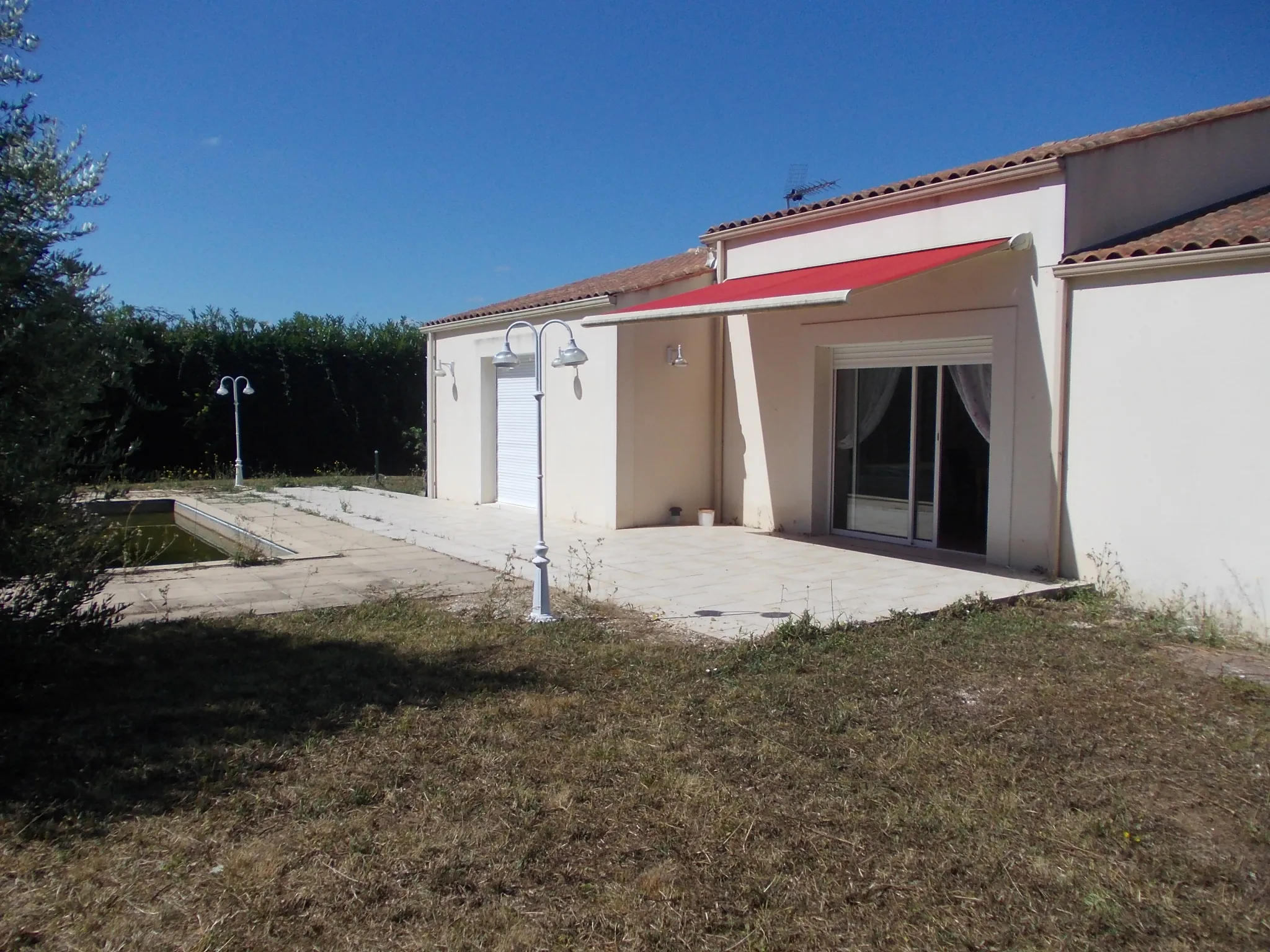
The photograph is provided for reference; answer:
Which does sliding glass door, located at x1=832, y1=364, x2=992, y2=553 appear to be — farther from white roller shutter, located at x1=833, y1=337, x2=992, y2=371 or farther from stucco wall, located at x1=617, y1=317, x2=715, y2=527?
stucco wall, located at x1=617, y1=317, x2=715, y2=527

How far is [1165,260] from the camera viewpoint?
10812 mm

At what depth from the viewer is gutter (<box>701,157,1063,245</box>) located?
41.0ft

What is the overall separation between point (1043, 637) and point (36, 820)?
28.7ft

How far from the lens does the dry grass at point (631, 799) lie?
4555 mm

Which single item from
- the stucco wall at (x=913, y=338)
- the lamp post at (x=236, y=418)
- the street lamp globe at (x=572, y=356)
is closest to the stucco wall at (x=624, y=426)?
the stucco wall at (x=913, y=338)

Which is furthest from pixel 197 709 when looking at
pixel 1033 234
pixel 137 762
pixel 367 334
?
pixel 367 334

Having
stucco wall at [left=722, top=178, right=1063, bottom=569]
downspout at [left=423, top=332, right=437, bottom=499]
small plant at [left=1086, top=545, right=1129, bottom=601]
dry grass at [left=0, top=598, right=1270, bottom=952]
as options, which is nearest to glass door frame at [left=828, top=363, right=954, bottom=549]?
stucco wall at [left=722, top=178, right=1063, bottom=569]

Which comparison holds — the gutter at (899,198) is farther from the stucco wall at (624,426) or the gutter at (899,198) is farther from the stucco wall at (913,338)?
the stucco wall at (624,426)

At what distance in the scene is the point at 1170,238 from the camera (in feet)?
37.2

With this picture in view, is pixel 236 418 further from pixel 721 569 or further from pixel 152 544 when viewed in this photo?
pixel 721 569

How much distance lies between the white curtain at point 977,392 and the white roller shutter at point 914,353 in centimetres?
12

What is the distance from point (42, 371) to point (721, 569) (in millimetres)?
8891

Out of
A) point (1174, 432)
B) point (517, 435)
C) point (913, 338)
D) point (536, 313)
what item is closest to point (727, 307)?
point (913, 338)

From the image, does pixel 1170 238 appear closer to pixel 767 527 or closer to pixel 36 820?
pixel 767 527
